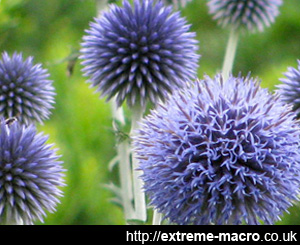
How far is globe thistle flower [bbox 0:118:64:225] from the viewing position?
63.0 inches

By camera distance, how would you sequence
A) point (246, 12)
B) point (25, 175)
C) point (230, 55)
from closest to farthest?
point (25, 175), point (230, 55), point (246, 12)

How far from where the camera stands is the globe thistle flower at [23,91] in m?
1.98

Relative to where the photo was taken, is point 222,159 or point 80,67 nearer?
point 222,159

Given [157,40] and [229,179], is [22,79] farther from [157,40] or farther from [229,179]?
[229,179]

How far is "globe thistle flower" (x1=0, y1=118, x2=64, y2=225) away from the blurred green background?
62cm

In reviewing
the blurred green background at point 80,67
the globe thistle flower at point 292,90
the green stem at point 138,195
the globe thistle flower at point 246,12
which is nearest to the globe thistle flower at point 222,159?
the green stem at point 138,195

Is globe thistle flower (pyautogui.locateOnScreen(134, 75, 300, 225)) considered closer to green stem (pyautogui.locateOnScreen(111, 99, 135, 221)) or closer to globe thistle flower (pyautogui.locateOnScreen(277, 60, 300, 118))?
globe thistle flower (pyautogui.locateOnScreen(277, 60, 300, 118))

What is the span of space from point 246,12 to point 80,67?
106 inches

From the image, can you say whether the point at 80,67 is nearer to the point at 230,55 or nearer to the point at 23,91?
the point at 230,55

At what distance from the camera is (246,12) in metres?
2.58

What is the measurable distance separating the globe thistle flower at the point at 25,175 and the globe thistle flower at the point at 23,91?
0.30 metres

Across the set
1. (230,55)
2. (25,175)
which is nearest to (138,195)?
(25,175)

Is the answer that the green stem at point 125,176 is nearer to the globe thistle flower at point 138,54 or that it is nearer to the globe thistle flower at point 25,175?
the globe thistle flower at point 138,54
